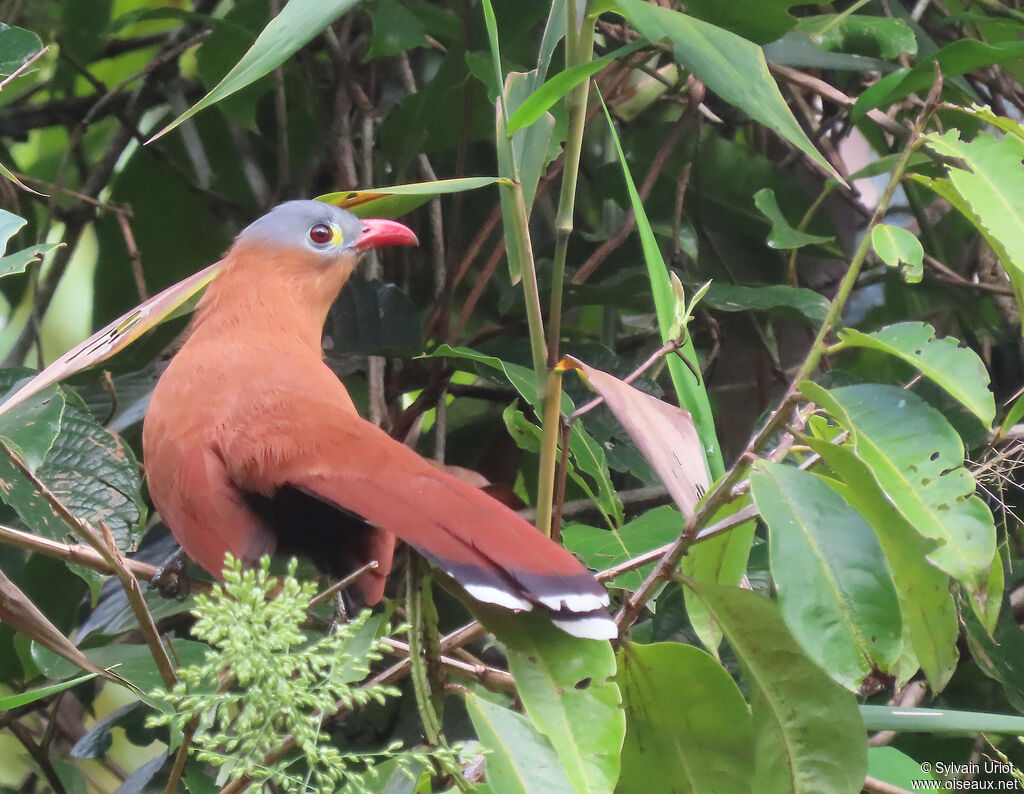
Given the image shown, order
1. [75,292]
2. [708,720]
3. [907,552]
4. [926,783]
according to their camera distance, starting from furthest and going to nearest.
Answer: [75,292]
[926,783]
[708,720]
[907,552]

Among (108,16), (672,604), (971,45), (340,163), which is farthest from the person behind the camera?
(108,16)

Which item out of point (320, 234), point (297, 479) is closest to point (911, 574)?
point (297, 479)

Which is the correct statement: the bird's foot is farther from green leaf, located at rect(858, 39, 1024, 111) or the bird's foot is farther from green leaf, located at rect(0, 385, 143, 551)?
green leaf, located at rect(858, 39, 1024, 111)

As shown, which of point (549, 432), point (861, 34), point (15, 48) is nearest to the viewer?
point (549, 432)

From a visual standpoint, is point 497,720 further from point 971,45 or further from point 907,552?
point 971,45

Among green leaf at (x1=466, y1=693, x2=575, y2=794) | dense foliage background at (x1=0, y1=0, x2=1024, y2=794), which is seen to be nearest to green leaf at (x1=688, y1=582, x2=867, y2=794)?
dense foliage background at (x1=0, y1=0, x2=1024, y2=794)

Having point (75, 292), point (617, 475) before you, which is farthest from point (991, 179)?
point (75, 292)

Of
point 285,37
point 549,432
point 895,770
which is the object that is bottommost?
point 895,770

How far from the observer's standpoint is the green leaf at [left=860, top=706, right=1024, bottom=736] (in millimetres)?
1156

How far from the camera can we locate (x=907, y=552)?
1.04 m

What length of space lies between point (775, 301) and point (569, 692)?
4.22 feet

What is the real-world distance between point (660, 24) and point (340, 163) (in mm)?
1518

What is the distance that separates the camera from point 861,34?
2330 millimetres

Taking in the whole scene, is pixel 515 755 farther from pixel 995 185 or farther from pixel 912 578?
pixel 995 185
